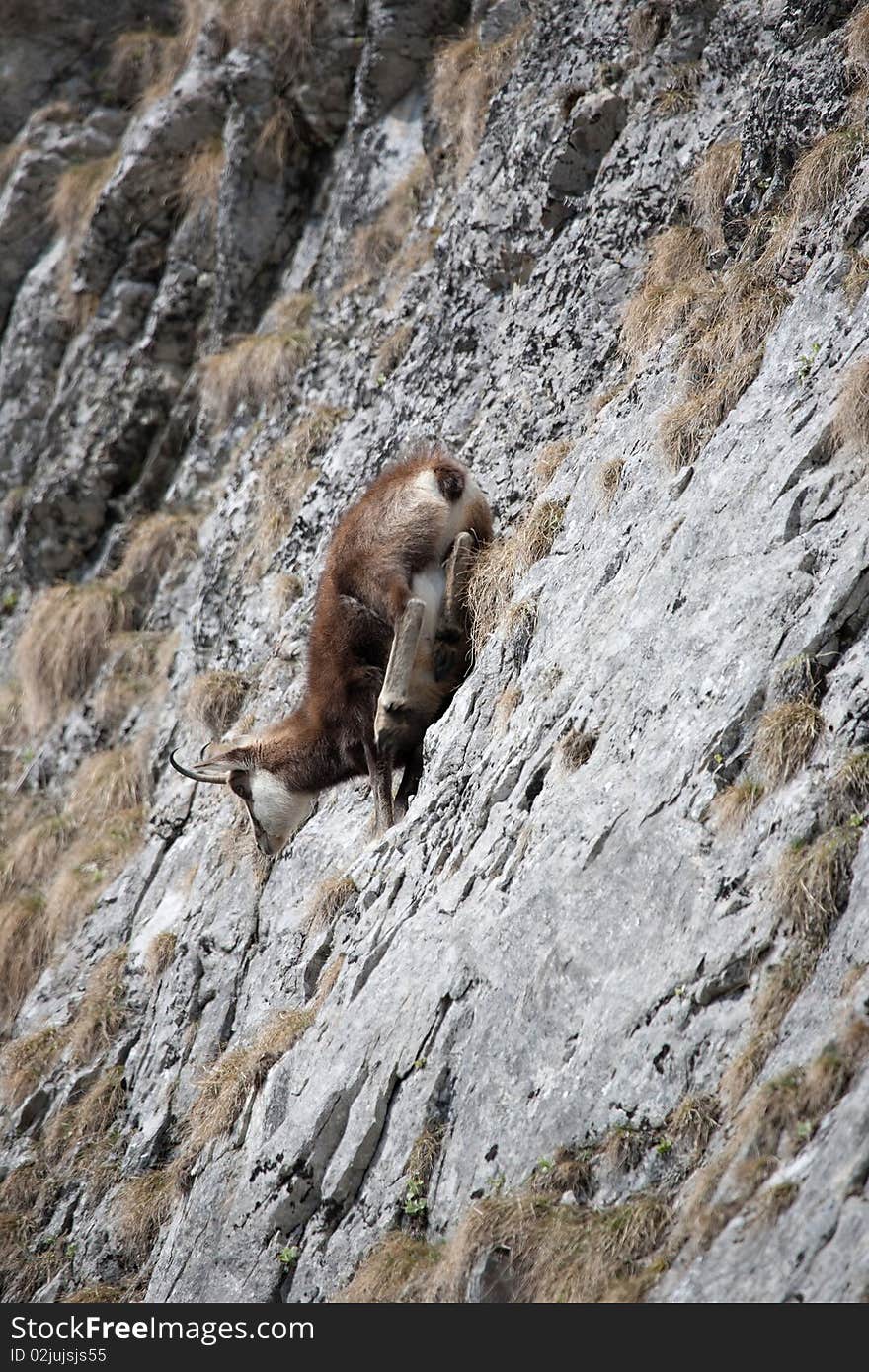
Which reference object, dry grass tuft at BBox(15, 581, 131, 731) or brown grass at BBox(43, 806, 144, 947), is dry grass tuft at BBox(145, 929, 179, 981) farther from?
dry grass tuft at BBox(15, 581, 131, 731)

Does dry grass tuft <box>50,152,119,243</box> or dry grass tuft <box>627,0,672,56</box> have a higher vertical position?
dry grass tuft <box>50,152,119,243</box>

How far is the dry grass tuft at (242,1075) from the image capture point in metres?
7.49

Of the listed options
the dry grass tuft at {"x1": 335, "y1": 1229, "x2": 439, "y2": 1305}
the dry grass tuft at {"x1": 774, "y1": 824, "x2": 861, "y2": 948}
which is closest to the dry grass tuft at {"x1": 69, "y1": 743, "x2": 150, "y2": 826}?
the dry grass tuft at {"x1": 335, "y1": 1229, "x2": 439, "y2": 1305}

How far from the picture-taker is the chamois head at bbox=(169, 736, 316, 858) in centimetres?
888

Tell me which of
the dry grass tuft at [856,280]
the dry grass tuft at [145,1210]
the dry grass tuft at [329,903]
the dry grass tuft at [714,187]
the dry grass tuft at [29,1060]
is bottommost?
the dry grass tuft at [145,1210]

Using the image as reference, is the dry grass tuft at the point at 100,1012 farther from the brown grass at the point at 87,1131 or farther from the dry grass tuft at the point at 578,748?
the dry grass tuft at the point at 578,748

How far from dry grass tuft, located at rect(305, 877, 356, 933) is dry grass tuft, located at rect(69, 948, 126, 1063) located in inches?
89.9

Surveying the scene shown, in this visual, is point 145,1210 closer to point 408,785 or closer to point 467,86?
point 408,785

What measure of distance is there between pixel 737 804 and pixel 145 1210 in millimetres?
4834

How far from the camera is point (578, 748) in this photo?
645cm

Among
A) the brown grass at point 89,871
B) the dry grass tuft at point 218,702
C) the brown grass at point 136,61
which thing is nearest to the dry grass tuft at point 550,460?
the dry grass tuft at point 218,702

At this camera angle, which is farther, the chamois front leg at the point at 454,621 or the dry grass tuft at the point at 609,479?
the chamois front leg at the point at 454,621

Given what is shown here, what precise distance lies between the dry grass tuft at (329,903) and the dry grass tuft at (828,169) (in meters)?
4.82

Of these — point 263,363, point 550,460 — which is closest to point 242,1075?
point 550,460
